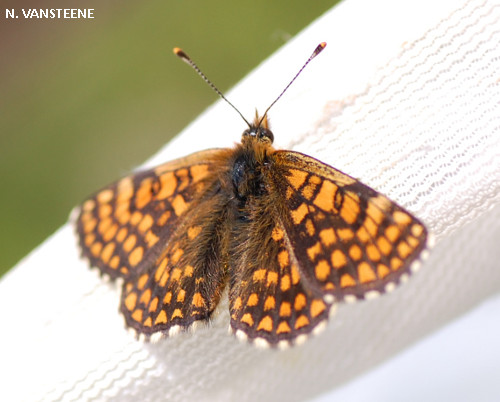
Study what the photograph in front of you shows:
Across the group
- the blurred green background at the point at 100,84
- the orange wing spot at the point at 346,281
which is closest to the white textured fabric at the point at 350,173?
the orange wing spot at the point at 346,281

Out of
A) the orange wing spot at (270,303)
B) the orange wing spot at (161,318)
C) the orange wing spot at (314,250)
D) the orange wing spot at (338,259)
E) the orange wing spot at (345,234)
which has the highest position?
the orange wing spot at (161,318)

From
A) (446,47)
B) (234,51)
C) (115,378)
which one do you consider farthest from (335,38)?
(234,51)

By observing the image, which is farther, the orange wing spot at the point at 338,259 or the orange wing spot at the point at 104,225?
the orange wing spot at the point at 104,225

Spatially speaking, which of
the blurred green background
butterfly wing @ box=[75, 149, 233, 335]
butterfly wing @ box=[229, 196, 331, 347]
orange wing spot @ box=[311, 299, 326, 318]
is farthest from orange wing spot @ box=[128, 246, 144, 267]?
the blurred green background

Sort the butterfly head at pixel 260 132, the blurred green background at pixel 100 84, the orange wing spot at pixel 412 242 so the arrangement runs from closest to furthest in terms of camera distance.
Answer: the orange wing spot at pixel 412 242 → the butterfly head at pixel 260 132 → the blurred green background at pixel 100 84

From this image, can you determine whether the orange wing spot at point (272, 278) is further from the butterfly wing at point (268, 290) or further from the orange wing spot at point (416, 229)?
the orange wing spot at point (416, 229)

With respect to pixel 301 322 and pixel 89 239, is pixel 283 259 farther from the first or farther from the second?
pixel 89 239

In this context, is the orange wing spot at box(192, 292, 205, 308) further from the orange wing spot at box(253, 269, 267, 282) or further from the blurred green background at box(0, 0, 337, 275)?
the blurred green background at box(0, 0, 337, 275)

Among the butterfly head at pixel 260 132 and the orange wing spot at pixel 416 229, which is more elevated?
the butterfly head at pixel 260 132
